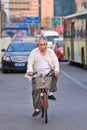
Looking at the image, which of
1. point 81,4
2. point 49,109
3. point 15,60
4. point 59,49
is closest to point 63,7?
point 81,4

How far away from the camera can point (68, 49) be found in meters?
35.8

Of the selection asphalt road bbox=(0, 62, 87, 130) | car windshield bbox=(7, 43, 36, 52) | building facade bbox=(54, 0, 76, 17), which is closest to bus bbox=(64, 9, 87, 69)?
car windshield bbox=(7, 43, 36, 52)

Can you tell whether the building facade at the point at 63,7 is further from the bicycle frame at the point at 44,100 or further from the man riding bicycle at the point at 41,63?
the bicycle frame at the point at 44,100

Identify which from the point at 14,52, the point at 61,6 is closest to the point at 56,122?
the point at 14,52

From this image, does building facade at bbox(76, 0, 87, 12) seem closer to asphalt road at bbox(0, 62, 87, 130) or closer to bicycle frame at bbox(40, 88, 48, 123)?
asphalt road at bbox(0, 62, 87, 130)

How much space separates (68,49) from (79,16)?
4744 millimetres

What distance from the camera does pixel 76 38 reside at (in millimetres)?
32188

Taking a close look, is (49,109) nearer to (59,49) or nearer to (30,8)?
(59,49)

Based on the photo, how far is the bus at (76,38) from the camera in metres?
29.8

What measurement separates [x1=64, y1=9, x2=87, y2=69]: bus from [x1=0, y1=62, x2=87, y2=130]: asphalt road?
9461 mm

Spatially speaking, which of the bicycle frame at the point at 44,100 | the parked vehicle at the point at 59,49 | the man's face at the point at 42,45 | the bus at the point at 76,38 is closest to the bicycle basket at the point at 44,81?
the bicycle frame at the point at 44,100

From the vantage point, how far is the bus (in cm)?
2983

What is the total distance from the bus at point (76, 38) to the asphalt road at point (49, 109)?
31.0 ft

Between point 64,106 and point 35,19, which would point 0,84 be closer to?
point 64,106
